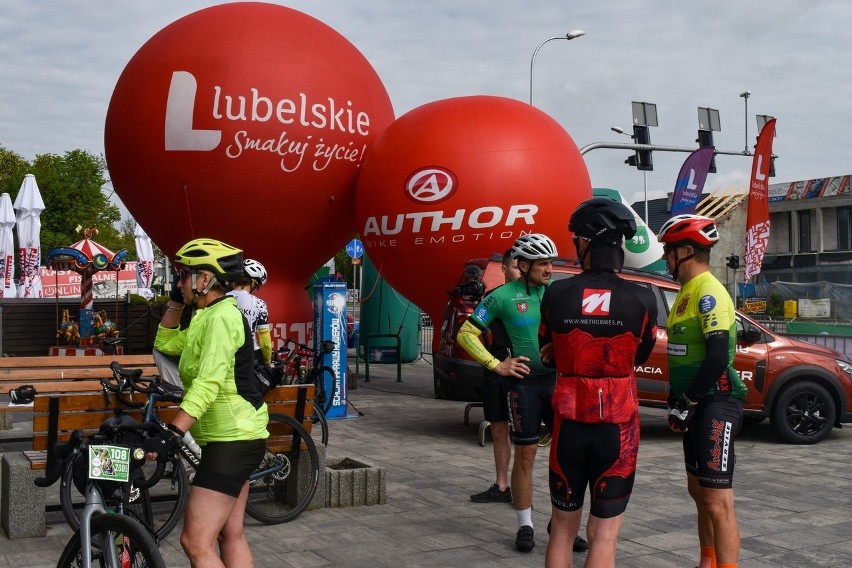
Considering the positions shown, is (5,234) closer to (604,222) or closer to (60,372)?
(60,372)

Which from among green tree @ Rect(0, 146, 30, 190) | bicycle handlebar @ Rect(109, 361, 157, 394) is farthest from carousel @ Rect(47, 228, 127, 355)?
green tree @ Rect(0, 146, 30, 190)

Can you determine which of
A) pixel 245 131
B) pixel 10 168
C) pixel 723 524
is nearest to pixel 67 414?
pixel 723 524

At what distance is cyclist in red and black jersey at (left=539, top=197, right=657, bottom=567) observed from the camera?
4.28 meters

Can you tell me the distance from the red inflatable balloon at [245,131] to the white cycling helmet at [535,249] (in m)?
9.16

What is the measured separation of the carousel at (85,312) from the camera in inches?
777

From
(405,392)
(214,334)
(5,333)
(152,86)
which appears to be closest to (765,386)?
(405,392)

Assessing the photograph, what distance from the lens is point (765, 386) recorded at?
11.3 m

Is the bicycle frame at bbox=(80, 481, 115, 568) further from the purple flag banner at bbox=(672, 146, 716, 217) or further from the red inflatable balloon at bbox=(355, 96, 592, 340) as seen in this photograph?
the purple flag banner at bbox=(672, 146, 716, 217)

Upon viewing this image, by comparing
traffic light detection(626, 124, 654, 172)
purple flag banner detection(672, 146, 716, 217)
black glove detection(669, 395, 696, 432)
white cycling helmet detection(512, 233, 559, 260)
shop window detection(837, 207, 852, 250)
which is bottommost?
black glove detection(669, 395, 696, 432)

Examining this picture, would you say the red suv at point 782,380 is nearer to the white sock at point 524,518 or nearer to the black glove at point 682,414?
the white sock at point 524,518

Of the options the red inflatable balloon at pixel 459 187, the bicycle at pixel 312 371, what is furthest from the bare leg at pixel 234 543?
the red inflatable balloon at pixel 459 187

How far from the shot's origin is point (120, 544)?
4027 millimetres

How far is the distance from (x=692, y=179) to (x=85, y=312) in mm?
13569

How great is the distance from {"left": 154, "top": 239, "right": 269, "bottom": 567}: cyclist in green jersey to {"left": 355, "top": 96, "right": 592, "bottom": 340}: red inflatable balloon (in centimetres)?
1042
